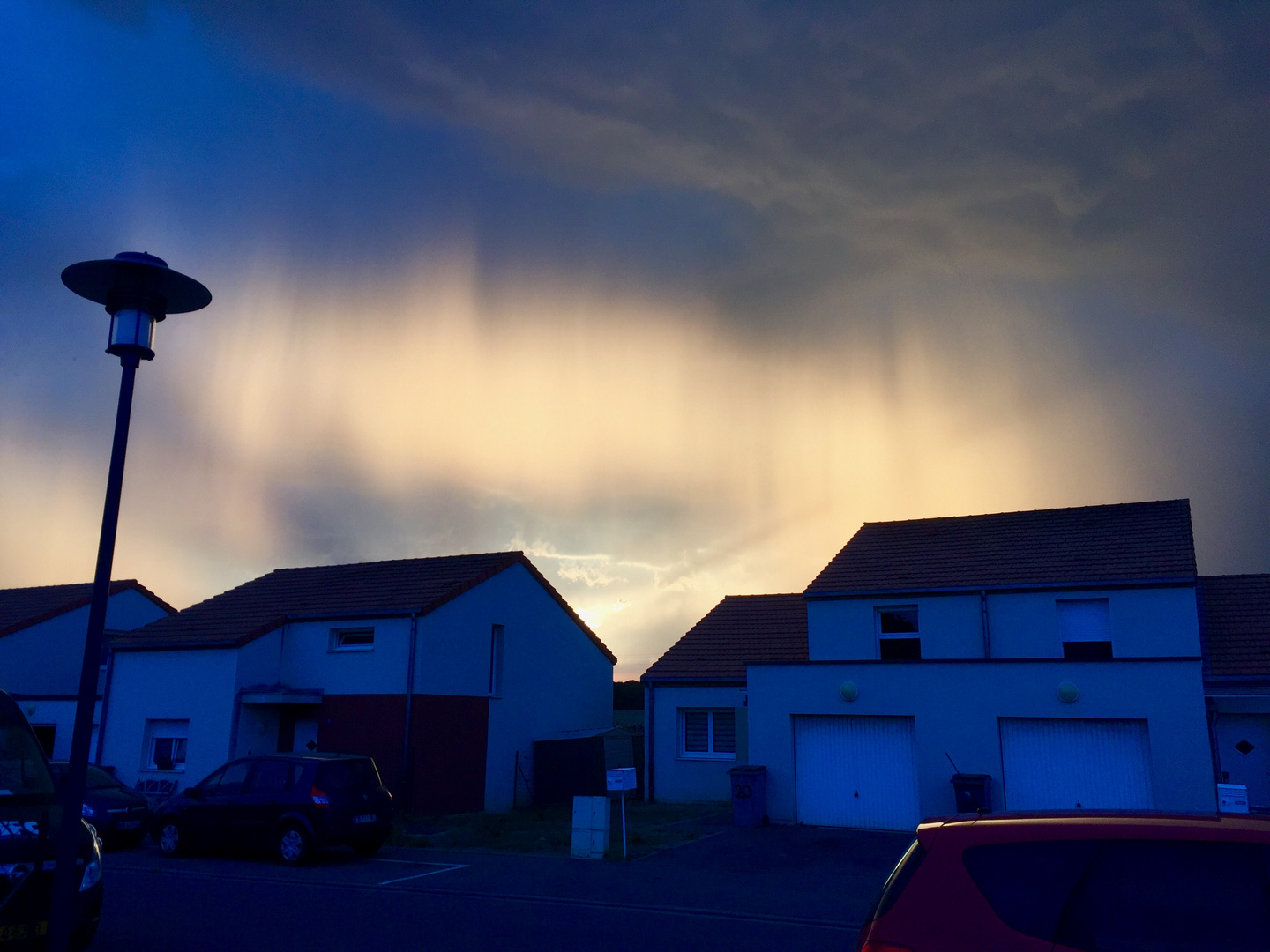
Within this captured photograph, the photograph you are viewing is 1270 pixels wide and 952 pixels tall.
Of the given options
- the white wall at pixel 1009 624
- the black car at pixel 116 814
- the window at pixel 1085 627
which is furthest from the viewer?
the window at pixel 1085 627

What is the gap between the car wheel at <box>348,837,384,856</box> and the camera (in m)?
15.3

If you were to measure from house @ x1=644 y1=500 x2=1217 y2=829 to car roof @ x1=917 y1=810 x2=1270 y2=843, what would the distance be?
11760 millimetres

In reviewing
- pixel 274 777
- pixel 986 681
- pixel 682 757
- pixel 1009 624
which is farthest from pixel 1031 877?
pixel 682 757

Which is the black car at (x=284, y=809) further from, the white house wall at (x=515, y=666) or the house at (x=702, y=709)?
the house at (x=702, y=709)

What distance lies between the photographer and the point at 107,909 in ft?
35.5

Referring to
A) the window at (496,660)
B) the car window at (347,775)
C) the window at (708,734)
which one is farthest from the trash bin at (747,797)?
the window at (496,660)

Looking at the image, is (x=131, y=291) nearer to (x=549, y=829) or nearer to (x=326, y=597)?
(x=549, y=829)

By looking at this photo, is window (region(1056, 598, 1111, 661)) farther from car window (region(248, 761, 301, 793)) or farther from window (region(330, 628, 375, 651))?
window (region(330, 628, 375, 651))

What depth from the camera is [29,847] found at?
678 cm

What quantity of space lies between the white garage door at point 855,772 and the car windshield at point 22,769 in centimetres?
1503

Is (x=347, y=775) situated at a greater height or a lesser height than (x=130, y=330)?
lesser

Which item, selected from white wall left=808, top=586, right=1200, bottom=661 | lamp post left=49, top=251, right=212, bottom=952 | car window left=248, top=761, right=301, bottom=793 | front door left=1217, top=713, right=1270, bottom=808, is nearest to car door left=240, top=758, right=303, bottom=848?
car window left=248, top=761, right=301, bottom=793

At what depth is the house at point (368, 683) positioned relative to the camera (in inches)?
889

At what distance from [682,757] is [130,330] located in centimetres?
2102
